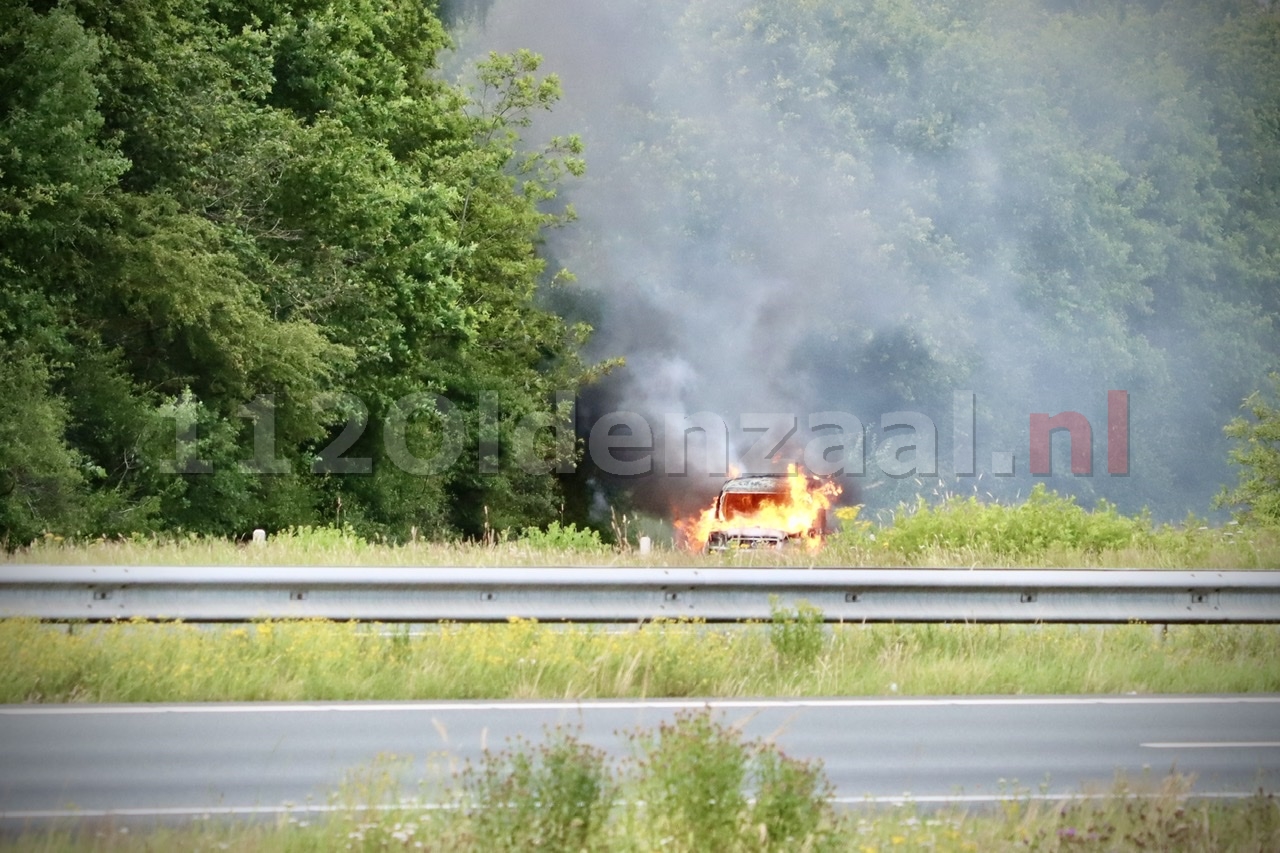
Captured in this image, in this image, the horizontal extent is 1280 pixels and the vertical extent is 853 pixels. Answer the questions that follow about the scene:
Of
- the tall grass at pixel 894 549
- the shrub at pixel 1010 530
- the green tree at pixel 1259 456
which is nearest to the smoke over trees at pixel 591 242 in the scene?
the tall grass at pixel 894 549

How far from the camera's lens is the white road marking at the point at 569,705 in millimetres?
9477

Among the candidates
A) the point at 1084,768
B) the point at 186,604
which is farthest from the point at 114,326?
the point at 1084,768

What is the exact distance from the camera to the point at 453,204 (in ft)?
117

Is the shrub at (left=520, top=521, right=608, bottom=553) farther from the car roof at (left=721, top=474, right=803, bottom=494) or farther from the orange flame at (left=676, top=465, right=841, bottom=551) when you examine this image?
the car roof at (left=721, top=474, right=803, bottom=494)

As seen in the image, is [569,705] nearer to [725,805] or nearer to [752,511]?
[725,805]

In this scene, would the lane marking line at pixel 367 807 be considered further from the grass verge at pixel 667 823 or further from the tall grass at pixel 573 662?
the tall grass at pixel 573 662

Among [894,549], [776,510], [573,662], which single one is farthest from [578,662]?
[776,510]

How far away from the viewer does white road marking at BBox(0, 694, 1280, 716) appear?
9477 mm

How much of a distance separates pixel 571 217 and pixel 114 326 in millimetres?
18982

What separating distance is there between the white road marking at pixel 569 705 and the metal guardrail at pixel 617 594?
73cm

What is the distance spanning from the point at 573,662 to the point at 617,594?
24.0 inches

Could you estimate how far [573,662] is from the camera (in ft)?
34.2

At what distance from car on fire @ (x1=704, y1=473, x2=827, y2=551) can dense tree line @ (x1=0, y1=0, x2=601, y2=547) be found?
18.8ft

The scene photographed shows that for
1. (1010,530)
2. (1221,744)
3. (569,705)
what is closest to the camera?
(1221,744)
